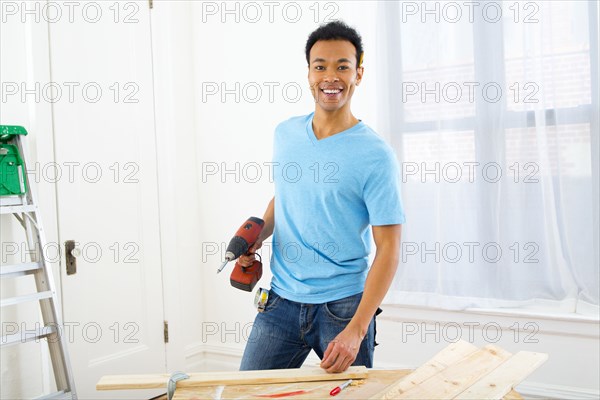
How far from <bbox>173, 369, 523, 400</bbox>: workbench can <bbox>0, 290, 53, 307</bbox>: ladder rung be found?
1.36 m

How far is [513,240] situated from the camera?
Result: 298cm

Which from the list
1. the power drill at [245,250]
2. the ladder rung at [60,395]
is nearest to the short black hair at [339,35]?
the power drill at [245,250]

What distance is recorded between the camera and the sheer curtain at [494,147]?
9.27 ft

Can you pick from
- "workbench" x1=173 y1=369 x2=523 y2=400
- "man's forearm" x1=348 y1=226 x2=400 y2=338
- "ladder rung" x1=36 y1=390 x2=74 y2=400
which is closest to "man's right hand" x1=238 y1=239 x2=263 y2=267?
"man's forearm" x1=348 y1=226 x2=400 y2=338

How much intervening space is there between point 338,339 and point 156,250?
6.84 ft

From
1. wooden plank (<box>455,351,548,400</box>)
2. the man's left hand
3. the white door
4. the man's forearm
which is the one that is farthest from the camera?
the white door

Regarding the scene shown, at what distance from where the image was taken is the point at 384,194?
5.98 feet

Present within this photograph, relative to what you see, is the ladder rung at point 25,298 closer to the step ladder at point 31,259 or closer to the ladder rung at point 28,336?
the step ladder at point 31,259

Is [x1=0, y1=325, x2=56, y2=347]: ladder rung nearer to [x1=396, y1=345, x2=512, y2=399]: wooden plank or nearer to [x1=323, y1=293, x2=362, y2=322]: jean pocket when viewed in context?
[x1=323, y1=293, x2=362, y2=322]: jean pocket

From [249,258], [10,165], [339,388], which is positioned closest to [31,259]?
[10,165]

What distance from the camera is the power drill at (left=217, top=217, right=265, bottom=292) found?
6.48 feet

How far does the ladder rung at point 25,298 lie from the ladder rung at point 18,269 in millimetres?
104

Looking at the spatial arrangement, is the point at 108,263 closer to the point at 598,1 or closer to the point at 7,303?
the point at 7,303

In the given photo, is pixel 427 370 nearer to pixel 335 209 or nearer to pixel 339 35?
pixel 335 209
